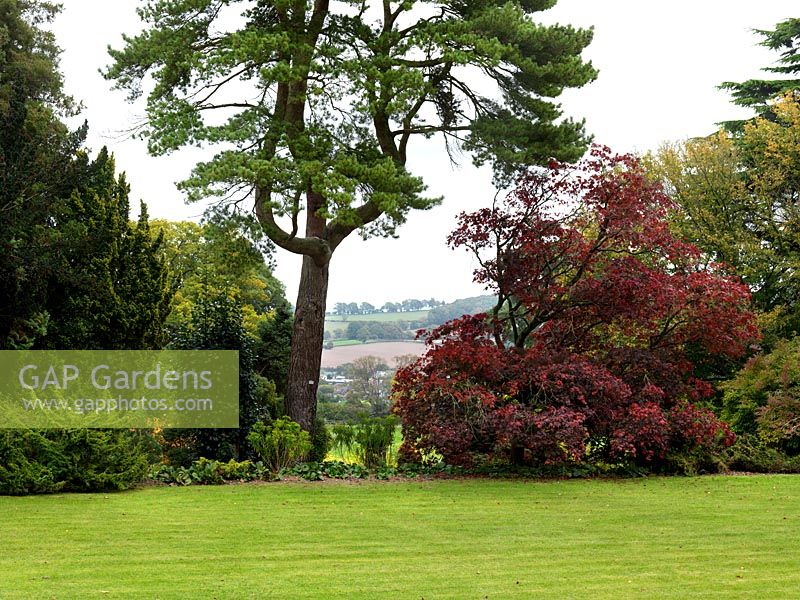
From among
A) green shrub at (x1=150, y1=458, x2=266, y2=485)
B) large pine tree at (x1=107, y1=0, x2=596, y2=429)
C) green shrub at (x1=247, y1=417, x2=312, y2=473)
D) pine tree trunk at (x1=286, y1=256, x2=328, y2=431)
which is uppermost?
large pine tree at (x1=107, y1=0, x2=596, y2=429)

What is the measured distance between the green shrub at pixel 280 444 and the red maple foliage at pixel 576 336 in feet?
5.45

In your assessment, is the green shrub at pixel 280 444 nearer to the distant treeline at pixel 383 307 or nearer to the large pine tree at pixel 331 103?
the large pine tree at pixel 331 103

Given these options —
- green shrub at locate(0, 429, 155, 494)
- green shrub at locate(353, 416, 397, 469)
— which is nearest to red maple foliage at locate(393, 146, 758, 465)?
green shrub at locate(353, 416, 397, 469)

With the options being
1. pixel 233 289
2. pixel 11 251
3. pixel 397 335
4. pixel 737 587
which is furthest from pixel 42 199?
pixel 397 335

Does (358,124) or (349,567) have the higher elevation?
(358,124)

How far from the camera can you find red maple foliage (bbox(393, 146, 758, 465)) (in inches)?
501

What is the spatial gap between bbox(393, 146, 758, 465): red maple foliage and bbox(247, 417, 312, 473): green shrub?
1.66m

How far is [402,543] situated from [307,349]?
7.98 meters

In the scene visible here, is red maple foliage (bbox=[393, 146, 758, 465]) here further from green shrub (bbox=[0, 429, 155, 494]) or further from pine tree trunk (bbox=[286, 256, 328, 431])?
green shrub (bbox=[0, 429, 155, 494])

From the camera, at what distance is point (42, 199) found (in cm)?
1351

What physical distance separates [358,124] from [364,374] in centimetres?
1355

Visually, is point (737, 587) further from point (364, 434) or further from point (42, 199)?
point (42, 199)

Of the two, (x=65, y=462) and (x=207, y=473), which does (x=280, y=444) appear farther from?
(x=65, y=462)

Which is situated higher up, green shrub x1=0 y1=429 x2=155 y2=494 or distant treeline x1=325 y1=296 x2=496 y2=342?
distant treeline x1=325 y1=296 x2=496 y2=342
